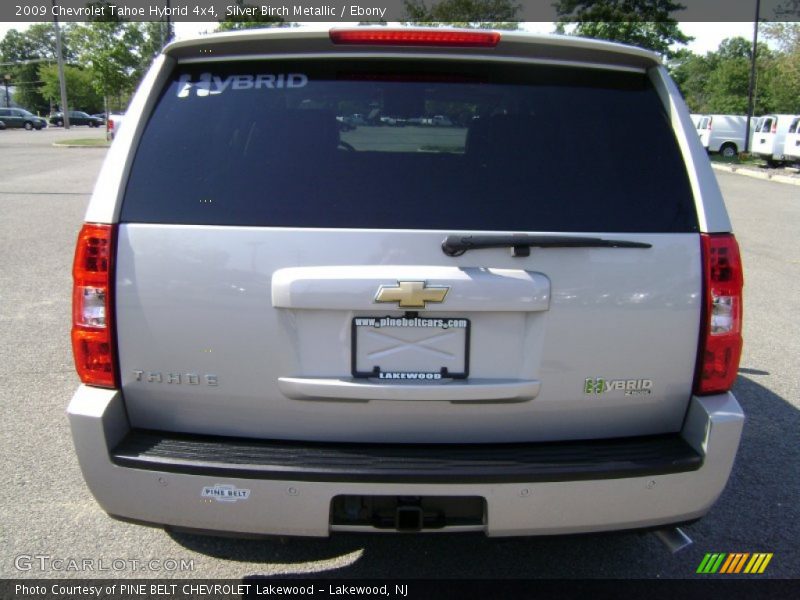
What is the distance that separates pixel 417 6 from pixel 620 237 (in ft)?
126

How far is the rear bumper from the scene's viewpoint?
7.41 feet

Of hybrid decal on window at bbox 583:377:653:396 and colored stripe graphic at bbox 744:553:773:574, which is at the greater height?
hybrid decal on window at bbox 583:377:653:396

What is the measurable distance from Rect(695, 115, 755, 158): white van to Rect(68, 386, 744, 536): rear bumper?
37065 mm

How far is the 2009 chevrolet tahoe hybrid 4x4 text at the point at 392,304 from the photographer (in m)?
2.27

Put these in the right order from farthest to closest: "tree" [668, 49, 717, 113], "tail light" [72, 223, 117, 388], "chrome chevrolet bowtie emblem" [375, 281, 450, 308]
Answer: "tree" [668, 49, 717, 113]
"tail light" [72, 223, 117, 388]
"chrome chevrolet bowtie emblem" [375, 281, 450, 308]

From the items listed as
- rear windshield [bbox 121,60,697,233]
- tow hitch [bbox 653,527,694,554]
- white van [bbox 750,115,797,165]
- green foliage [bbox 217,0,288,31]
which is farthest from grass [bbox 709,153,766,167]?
tow hitch [bbox 653,527,694,554]

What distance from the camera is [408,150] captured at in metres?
2.48

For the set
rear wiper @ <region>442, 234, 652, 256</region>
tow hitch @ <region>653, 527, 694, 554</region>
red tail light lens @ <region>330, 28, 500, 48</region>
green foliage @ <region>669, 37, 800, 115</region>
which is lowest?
tow hitch @ <region>653, 527, 694, 554</region>

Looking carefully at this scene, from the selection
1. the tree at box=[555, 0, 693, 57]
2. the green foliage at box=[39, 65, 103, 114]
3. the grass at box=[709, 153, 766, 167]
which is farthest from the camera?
the green foliage at box=[39, 65, 103, 114]

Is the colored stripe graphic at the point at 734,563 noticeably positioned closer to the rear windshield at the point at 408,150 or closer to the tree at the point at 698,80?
the rear windshield at the point at 408,150

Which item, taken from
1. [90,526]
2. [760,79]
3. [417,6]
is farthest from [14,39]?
[90,526]

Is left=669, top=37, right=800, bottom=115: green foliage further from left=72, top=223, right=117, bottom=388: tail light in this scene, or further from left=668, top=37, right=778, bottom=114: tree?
left=72, top=223, right=117, bottom=388: tail light

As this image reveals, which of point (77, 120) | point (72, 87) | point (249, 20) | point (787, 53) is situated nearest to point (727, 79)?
point (787, 53)

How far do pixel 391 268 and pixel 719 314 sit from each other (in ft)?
3.70
